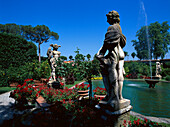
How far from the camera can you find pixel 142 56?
1574 inches

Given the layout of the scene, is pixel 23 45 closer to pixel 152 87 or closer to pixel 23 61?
pixel 23 61

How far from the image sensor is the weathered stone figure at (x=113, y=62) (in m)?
2.95

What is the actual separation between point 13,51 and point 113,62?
14907mm

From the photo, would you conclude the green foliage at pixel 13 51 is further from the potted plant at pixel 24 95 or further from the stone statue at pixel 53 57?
the potted plant at pixel 24 95

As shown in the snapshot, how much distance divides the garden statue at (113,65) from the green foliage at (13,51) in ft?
45.9

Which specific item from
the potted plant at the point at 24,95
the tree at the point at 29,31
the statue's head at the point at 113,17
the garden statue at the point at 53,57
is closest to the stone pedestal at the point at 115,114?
the statue's head at the point at 113,17

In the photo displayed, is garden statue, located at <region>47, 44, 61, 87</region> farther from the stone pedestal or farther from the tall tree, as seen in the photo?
the tall tree

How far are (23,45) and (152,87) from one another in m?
16.0

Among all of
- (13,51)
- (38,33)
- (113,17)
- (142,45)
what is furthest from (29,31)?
(142,45)

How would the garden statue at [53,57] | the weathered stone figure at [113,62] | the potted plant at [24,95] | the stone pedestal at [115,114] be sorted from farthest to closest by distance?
the garden statue at [53,57], the potted plant at [24,95], the weathered stone figure at [113,62], the stone pedestal at [115,114]

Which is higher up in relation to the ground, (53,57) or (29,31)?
(29,31)

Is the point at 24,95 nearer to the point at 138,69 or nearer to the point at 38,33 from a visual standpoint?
the point at 138,69

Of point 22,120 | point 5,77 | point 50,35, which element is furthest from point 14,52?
point 50,35

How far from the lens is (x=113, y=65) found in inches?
118
